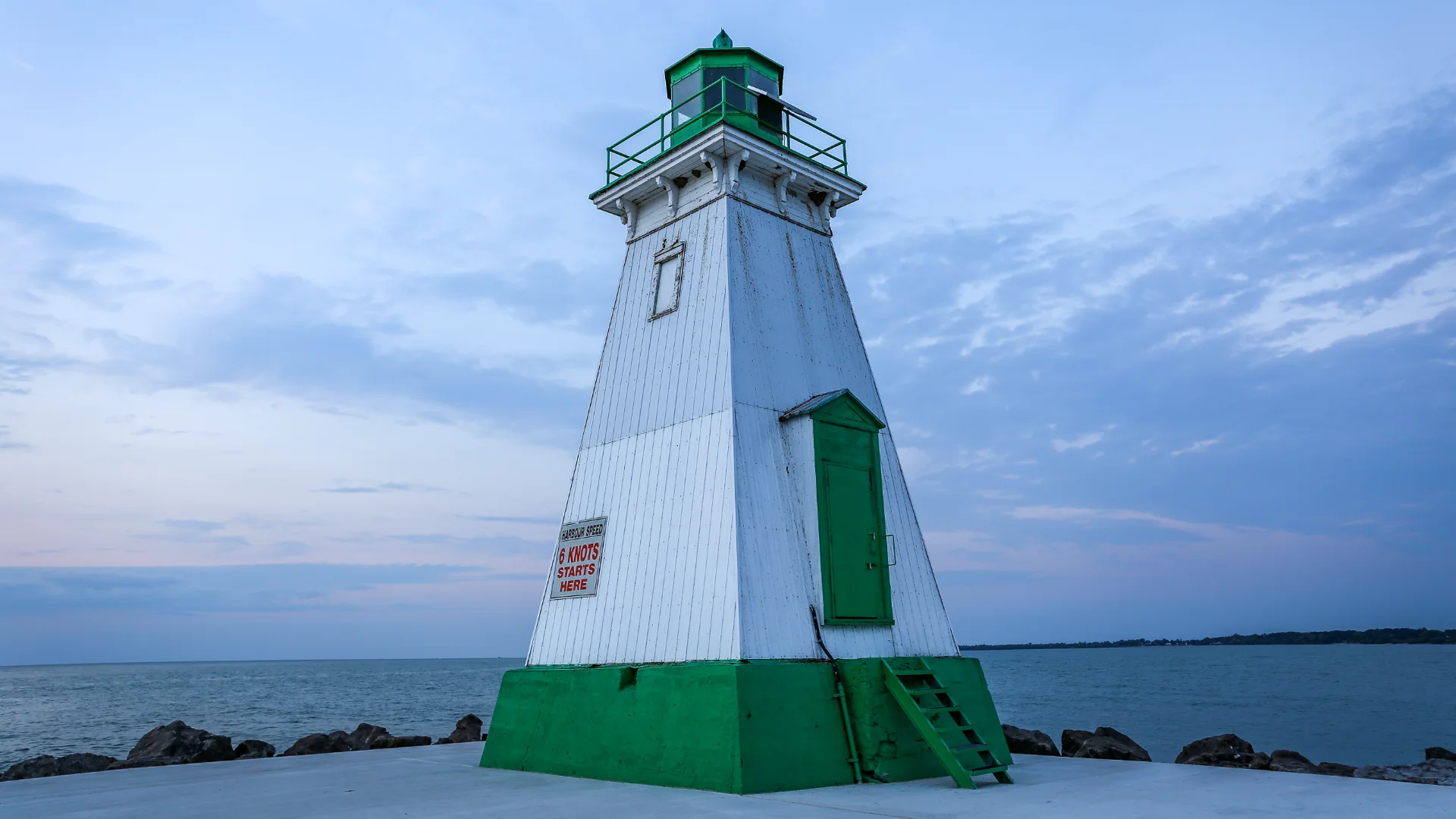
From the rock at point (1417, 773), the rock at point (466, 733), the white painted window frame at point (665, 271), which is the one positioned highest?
the white painted window frame at point (665, 271)

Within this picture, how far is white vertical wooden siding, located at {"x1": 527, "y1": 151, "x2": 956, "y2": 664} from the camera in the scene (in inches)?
409

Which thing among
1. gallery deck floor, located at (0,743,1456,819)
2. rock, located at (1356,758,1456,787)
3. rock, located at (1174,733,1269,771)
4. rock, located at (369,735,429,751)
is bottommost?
Result: gallery deck floor, located at (0,743,1456,819)

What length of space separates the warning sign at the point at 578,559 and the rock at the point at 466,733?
25.0 ft

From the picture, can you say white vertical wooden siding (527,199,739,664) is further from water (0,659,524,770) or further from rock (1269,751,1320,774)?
water (0,659,524,770)

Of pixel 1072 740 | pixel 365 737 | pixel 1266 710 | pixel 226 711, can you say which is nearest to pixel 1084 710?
pixel 1266 710

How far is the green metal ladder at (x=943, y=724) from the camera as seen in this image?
31.1ft

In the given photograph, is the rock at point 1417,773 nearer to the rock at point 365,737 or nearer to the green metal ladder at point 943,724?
the green metal ladder at point 943,724

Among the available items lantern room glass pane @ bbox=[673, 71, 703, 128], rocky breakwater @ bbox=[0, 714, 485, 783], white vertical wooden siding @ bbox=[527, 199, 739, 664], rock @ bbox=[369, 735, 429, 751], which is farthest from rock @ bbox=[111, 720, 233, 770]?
lantern room glass pane @ bbox=[673, 71, 703, 128]

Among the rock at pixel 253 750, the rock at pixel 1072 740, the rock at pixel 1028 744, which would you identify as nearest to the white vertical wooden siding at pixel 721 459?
the rock at pixel 1028 744

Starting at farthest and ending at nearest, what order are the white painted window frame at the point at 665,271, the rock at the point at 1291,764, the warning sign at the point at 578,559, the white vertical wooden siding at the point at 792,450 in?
1. the rock at the point at 1291,764
2. the white painted window frame at the point at 665,271
3. the warning sign at the point at 578,559
4. the white vertical wooden siding at the point at 792,450

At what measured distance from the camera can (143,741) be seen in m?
19.0

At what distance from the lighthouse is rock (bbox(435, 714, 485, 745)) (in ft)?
22.7

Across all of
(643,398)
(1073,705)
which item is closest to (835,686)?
(643,398)

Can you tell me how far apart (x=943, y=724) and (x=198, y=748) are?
48.5 feet
